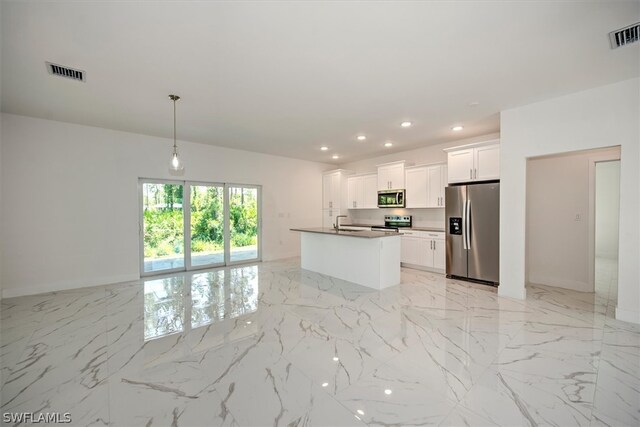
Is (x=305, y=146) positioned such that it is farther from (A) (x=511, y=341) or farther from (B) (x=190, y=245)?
(A) (x=511, y=341)

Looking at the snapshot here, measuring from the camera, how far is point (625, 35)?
2.29 m

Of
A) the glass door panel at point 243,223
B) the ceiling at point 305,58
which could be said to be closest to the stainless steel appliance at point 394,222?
the ceiling at point 305,58

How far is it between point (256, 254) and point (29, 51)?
205 inches

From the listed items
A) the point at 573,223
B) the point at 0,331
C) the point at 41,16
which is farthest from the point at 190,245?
the point at 573,223

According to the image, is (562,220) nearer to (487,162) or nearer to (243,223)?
(487,162)

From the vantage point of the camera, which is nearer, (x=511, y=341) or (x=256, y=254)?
(x=511, y=341)

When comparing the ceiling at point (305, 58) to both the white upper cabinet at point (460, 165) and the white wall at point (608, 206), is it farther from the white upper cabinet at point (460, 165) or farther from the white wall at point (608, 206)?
the white wall at point (608, 206)

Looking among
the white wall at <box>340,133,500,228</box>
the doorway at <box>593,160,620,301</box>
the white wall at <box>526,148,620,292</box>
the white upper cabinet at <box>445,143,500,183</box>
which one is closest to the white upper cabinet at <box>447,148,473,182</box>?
the white upper cabinet at <box>445,143,500,183</box>

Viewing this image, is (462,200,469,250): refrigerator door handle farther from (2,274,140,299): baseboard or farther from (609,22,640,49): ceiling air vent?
(2,274,140,299): baseboard

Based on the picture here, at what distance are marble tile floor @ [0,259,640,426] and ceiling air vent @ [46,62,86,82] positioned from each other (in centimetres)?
276

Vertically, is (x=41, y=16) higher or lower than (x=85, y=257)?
higher

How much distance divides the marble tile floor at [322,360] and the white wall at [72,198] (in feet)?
2.27

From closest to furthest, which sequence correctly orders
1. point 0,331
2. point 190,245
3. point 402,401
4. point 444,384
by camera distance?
point 402,401
point 444,384
point 0,331
point 190,245

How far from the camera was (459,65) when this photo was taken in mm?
2738
